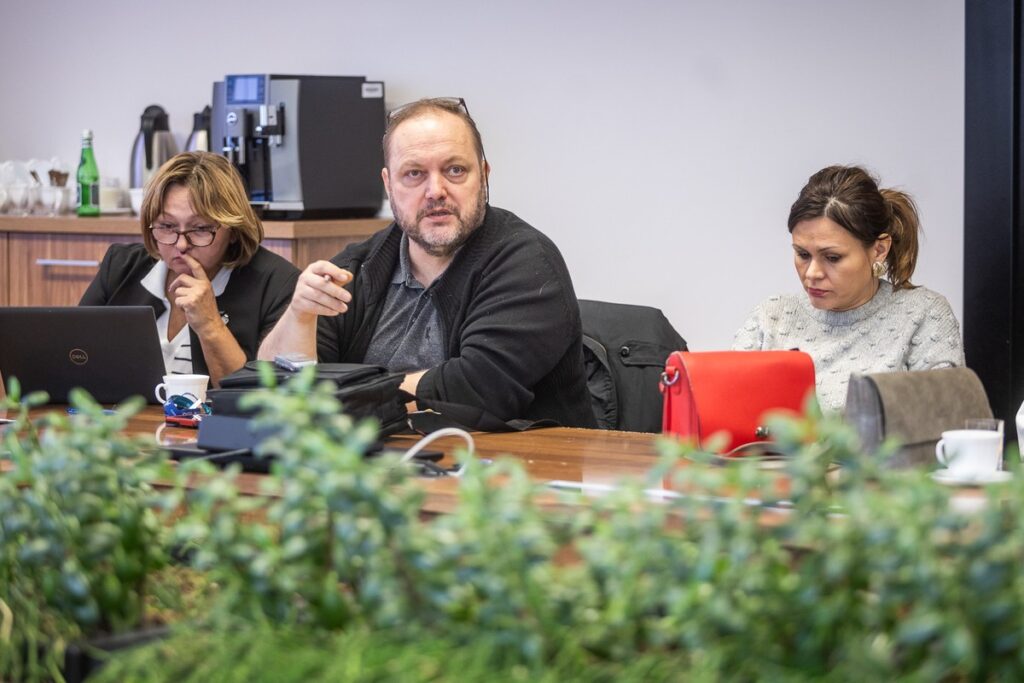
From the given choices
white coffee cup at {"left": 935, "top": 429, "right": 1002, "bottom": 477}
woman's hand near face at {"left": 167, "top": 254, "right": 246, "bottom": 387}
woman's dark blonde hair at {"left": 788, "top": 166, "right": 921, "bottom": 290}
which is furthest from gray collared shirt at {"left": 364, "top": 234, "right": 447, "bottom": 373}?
white coffee cup at {"left": 935, "top": 429, "right": 1002, "bottom": 477}

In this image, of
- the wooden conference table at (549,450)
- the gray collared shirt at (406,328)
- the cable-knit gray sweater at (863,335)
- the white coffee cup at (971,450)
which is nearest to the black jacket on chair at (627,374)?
the cable-knit gray sweater at (863,335)

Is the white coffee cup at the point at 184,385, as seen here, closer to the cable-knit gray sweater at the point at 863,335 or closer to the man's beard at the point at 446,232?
the man's beard at the point at 446,232

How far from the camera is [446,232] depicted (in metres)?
2.70

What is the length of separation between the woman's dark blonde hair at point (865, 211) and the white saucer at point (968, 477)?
1341 millimetres

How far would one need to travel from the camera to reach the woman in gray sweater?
119 inches

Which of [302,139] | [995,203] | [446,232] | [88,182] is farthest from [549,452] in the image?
[88,182]

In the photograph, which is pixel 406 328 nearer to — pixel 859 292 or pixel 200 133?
pixel 859 292

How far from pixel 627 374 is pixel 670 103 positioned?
140cm

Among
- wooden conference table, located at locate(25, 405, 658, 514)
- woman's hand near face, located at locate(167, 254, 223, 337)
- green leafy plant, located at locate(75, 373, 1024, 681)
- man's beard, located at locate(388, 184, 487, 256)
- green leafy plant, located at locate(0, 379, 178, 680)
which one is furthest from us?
woman's hand near face, located at locate(167, 254, 223, 337)

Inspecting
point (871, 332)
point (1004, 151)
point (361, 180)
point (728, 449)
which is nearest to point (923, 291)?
point (871, 332)

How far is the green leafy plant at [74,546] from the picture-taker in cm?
104

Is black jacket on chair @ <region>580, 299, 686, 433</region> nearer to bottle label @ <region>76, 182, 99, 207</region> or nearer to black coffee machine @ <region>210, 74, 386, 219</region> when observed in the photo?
black coffee machine @ <region>210, 74, 386, 219</region>

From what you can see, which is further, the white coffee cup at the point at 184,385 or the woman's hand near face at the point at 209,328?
the woman's hand near face at the point at 209,328

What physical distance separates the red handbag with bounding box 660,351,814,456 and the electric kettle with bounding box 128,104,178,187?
10.5ft
